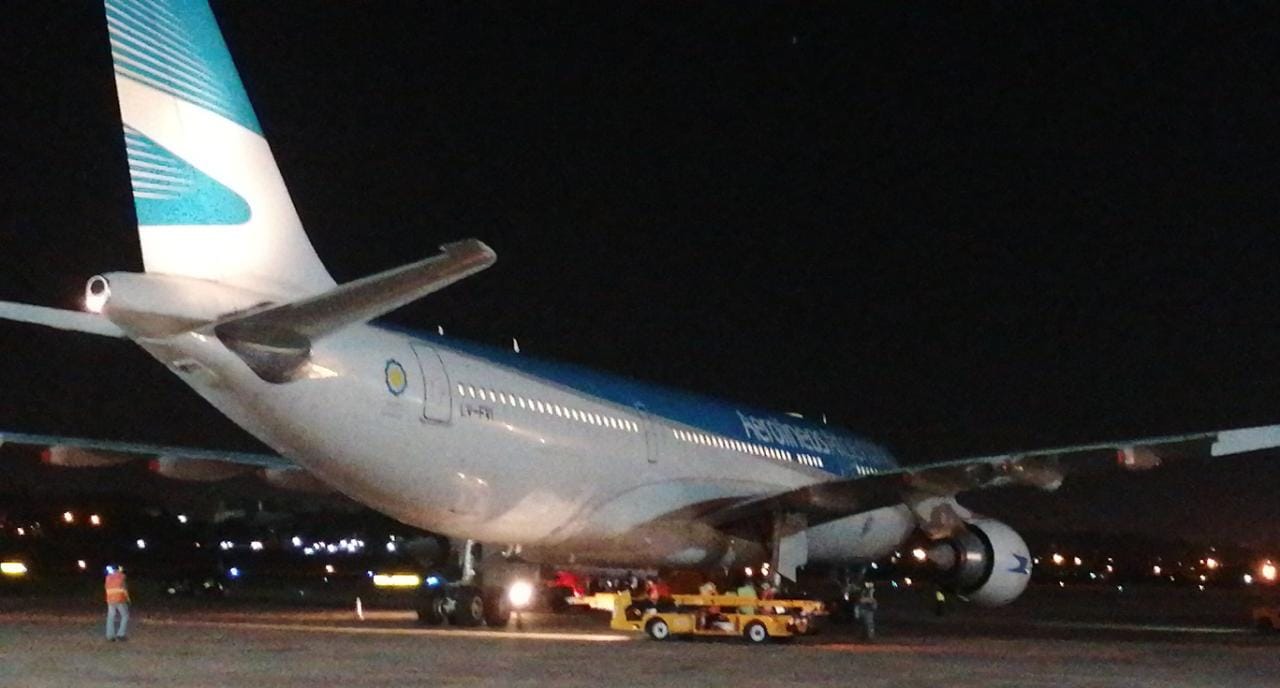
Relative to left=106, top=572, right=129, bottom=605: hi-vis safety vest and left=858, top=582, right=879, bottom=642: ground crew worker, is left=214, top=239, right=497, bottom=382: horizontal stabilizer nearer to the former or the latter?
left=106, top=572, right=129, bottom=605: hi-vis safety vest

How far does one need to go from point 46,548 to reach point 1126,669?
6162cm

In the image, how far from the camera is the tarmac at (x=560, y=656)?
14.7 m

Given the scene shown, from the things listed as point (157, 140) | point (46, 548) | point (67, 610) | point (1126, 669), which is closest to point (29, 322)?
point (157, 140)

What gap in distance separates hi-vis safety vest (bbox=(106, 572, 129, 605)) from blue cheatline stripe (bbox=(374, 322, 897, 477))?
4891mm

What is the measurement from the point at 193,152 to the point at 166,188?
0.54 metres

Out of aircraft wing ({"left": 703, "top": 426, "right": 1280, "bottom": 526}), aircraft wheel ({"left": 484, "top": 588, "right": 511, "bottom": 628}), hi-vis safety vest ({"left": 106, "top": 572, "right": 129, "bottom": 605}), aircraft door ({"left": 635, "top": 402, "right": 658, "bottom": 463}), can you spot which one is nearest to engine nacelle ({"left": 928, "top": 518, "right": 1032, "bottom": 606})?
aircraft wing ({"left": 703, "top": 426, "right": 1280, "bottom": 526})

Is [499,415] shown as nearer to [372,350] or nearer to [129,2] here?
[372,350]

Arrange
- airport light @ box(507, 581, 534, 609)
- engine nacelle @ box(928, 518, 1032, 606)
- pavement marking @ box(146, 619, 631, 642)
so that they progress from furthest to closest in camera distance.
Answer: engine nacelle @ box(928, 518, 1032, 606), airport light @ box(507, 581, 534, 609), pavement marking @ box(146, 619, 631, 642)

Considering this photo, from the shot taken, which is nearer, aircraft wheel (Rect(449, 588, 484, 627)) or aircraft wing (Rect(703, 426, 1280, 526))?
aircraft wing (Rect(703, 426, 1280, 526))

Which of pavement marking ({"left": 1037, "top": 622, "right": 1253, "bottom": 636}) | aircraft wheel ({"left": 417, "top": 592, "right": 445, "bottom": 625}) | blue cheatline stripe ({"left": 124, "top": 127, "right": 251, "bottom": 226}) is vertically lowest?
aircraft wheel ({"left": 417, "top": 592, "right": 445, "bottom": 625})

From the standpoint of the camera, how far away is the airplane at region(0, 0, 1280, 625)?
16.2 m

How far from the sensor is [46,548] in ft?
226

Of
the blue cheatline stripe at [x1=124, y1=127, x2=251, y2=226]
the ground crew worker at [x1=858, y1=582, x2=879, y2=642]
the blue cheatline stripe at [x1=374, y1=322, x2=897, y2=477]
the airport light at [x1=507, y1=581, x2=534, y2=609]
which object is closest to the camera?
the blue cheatline stripe at [x1=124, y1=127, x2=251, y2=226]

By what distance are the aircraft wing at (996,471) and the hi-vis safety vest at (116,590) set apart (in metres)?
9.52
